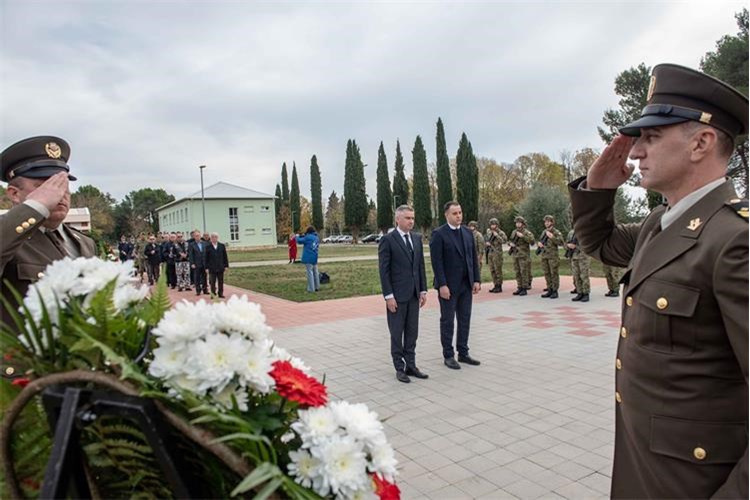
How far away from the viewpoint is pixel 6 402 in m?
0.93

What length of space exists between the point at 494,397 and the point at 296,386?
14.1 feet

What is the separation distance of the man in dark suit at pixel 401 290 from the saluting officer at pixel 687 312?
4.02 metres

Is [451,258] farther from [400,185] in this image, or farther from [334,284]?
[400,185]

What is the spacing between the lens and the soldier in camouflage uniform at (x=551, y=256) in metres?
12.0

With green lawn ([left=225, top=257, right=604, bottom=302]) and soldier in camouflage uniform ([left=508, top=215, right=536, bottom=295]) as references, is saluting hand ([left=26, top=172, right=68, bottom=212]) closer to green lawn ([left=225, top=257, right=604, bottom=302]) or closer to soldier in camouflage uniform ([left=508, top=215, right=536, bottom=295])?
green lawn ([left=225, top=257, right=604, bottom=302])

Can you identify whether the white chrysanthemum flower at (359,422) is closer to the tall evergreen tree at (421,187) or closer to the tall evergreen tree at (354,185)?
the tall evergreen tree at (421,187)

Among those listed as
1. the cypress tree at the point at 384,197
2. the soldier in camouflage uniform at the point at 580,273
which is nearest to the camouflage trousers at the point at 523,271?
the soldier in camouflage uniform at the point at 580,273

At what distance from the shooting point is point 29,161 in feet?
7.13

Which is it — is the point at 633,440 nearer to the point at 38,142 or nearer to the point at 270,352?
the point at 270,352

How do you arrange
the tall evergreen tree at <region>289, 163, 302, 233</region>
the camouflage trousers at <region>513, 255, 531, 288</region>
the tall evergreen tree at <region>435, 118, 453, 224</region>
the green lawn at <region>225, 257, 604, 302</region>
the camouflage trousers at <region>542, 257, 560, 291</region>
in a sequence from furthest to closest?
the tall evergreen tree at <region>289, 163, 302, 233</region>, the tall evergreen tree at <region>435, 118, 453, 224</region>, the green lawn at <region>225, 257, 604, 302</region>, the camouflage trousers at <region>513, 255, 531, 288</region>, the camouflage trousers at <region>542, 257, 560, 291</region>

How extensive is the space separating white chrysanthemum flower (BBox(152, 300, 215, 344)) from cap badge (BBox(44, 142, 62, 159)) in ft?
5.57

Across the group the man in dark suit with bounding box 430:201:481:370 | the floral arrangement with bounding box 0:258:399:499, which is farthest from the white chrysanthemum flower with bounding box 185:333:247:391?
the man in dark suit with bounding box 430:201:481:370

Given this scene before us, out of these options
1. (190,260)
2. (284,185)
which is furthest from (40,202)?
(284,185)

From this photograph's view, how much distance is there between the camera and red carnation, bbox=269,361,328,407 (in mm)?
1012
